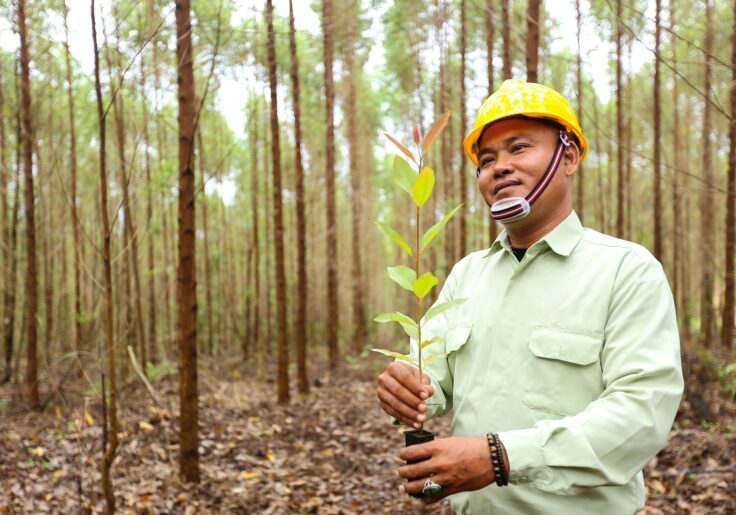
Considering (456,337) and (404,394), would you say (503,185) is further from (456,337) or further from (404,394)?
(404,394)

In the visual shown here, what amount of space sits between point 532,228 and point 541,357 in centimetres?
40

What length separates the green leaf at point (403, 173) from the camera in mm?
1125

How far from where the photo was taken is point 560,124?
1.43m

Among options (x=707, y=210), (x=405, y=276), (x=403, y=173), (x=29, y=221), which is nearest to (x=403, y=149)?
(x=403, y=173)

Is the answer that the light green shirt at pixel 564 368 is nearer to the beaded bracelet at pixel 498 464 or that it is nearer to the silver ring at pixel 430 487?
the beaded bracelet at pixel 498 464

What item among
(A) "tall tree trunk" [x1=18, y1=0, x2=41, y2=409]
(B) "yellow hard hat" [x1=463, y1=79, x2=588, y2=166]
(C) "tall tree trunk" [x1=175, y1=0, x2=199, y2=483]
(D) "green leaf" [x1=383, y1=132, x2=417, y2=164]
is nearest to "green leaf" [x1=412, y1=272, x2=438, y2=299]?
(D) "green leaf" [x1=383, y1=132, x2=417, y2=164]

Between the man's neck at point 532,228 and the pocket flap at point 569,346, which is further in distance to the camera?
the man's neck at point 532,228

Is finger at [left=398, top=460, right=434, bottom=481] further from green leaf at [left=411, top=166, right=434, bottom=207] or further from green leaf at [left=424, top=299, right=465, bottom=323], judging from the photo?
green leaf at [left=411, top=166, right=434, bottom=207]

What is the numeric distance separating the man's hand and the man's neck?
65 centimetres

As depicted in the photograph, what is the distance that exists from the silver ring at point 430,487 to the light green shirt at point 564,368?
0.17 meters

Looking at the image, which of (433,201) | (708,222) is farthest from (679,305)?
(433,201)

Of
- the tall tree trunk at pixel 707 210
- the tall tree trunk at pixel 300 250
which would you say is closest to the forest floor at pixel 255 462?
the tall tree trunk at pixel 300 250

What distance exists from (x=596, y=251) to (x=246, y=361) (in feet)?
37.2

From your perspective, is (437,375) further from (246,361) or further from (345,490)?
(246,361)
